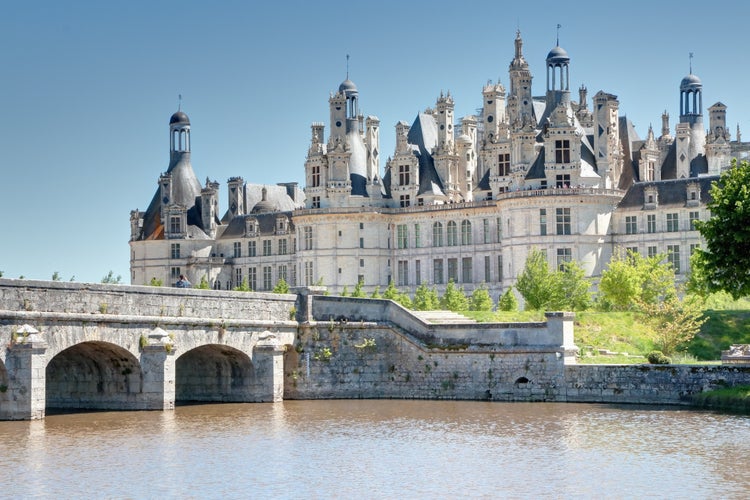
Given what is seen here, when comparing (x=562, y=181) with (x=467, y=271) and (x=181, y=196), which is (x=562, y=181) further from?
(x=181, y=196)

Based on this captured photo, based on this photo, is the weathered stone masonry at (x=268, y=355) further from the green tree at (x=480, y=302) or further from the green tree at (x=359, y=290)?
the green tree at (x=359, y=290)

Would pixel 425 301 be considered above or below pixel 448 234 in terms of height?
below

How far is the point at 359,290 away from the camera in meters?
85.4

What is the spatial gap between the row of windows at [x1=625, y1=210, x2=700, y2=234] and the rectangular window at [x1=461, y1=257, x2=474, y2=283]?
10.8 meters

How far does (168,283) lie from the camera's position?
335 feet

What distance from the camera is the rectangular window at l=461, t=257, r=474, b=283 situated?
89.9 m

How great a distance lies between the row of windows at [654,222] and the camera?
81.2 metres

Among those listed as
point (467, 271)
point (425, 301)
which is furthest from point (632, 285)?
point (467, 271)

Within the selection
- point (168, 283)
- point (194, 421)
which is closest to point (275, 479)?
point (194, 421)

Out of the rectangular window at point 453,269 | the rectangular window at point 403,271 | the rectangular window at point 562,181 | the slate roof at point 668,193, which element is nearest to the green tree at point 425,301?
the rectangular window at point 453,269

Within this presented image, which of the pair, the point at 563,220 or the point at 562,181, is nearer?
the point at 563,220

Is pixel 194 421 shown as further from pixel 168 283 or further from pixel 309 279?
pixel 168 283

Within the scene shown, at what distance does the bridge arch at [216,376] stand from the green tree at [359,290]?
1233 inches

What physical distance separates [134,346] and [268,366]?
21.5ft
